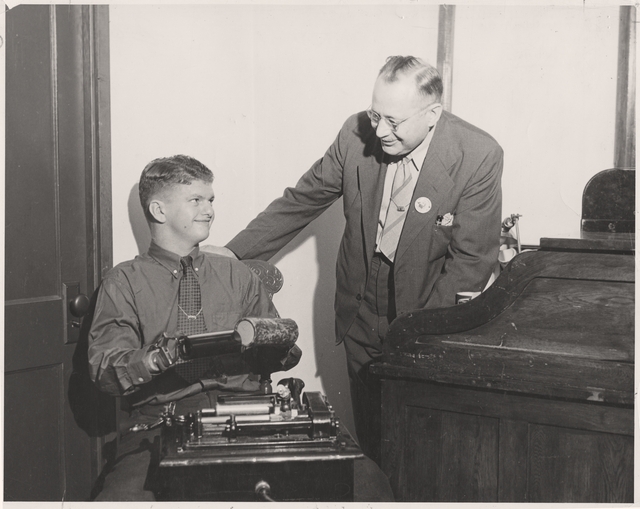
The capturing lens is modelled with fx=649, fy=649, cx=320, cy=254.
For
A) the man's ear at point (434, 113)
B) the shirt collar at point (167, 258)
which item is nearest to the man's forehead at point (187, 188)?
the shirt collar at point (167, 258)

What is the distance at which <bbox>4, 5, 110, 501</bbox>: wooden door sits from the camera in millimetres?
2324

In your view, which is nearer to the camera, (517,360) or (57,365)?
(517,360)

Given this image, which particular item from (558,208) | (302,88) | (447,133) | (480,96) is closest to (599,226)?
(558,208)

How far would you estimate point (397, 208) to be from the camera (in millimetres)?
2688

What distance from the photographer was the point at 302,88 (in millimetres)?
3443

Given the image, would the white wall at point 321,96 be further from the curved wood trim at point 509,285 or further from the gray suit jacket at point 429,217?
the curved wood trim at point 509,285

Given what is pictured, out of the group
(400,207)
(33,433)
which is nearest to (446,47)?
(400,207)

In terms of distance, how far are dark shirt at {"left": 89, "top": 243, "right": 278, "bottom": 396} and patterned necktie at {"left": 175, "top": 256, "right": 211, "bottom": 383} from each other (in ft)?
0.06

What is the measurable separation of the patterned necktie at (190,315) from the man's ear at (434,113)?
1080 mm

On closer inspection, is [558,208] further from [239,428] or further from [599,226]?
[239,428]

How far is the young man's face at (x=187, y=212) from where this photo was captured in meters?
2.22

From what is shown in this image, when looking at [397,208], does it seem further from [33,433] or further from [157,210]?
[33,433]

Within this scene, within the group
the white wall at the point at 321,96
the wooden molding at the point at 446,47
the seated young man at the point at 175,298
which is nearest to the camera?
the seated young man at the point at 175,298

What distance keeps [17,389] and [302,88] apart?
2012 mm
